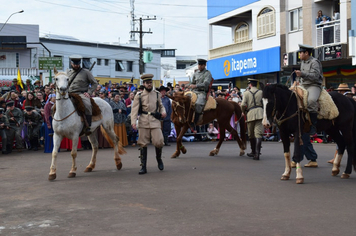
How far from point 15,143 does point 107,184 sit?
9876mm

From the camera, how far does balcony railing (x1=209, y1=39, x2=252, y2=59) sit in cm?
3650

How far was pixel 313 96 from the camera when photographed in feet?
33.2

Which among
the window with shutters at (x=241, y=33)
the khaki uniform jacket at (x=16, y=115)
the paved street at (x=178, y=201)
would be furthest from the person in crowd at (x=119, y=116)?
the window with shutters at (x=241, y=33)

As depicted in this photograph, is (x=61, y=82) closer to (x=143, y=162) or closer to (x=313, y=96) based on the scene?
(x=143, y=162)

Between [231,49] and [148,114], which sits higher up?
[231,49]

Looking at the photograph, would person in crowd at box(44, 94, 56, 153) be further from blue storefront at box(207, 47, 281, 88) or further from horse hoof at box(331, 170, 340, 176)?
blue storefront at box(207, 47, 281, 88)

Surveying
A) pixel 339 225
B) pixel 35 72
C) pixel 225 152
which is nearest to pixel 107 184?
pixel 339 225

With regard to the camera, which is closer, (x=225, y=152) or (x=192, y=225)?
(x=192, y=225)

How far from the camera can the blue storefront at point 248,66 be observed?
108ft

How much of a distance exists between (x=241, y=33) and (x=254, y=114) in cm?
2586

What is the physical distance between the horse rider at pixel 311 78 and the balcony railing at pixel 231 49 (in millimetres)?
26159

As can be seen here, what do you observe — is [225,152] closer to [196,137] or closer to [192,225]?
[196,137]

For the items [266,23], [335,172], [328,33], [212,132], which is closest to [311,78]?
[335,172]

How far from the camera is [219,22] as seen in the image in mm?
40531
